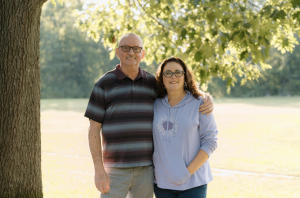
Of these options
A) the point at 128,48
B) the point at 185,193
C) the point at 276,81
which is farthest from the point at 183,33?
the point at 276,81

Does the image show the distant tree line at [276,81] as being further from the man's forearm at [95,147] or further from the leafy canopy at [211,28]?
the man's forearm at [95,147]

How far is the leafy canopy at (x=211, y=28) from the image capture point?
460cm

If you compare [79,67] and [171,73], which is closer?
[171,73]

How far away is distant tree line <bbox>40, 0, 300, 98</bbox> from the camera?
56.0 m

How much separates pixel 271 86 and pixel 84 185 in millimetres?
54384

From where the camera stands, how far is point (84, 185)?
7.59 meters

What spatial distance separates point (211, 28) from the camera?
5.53m

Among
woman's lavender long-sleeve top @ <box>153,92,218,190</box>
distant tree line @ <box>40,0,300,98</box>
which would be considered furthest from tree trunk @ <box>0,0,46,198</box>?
distant tree line @ <box>40,0,300,98</box>

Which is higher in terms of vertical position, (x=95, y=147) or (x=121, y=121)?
(x=121, y=121)

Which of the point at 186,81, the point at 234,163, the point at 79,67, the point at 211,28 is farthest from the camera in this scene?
the point at 79,67

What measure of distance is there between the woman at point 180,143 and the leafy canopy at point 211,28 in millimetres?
1784

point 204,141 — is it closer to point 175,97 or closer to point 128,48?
point 175,97

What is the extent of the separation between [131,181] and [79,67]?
58576 millimetres

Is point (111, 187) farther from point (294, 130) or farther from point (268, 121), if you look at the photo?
point (268, 121)
